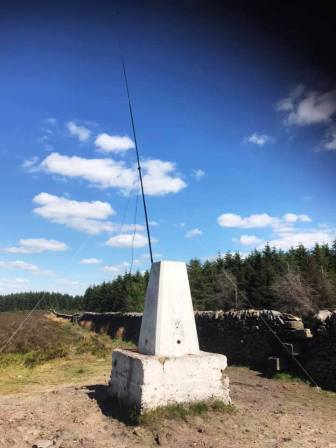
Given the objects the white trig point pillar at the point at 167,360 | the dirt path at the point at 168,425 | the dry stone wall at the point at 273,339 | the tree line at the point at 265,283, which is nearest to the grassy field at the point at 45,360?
the dirt path at the point at 168,425

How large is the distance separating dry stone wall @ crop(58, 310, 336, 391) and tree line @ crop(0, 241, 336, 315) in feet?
29.2

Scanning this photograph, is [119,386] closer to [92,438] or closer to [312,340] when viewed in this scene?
[92,438]

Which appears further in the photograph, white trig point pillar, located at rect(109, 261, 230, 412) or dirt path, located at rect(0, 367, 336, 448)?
white trig point pillar, located at rect(109, 261, 230, 412)

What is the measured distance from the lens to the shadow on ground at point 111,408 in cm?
580

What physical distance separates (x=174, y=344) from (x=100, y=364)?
7.20 meters

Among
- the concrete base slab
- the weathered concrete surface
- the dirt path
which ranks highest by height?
the weathered concrete surface

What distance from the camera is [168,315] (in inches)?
257

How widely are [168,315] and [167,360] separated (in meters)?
0.78

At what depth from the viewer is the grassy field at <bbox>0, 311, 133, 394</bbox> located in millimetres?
9766

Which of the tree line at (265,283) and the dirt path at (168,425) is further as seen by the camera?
the tree line at (265,283)

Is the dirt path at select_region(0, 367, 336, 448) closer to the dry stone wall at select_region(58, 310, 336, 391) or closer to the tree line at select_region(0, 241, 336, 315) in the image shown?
the dry stone wall at select_region(58, 310, 336, 391)

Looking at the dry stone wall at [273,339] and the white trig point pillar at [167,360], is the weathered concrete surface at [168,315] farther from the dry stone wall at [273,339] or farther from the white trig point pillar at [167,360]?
the dry stone wall at [273,339]

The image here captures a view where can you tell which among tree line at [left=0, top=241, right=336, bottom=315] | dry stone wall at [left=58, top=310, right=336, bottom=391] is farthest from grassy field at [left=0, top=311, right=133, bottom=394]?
tree line at [left=0, top=241, right=336, bottom=315]

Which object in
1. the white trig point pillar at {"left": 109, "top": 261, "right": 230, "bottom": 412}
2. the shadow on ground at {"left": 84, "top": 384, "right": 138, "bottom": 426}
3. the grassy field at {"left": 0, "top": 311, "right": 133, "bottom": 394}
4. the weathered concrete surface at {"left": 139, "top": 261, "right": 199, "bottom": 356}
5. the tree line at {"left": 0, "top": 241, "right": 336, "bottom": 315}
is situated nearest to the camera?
the shadow on ground at {"left": 84, "top": 384, "right": 138, "bottom": 426}
